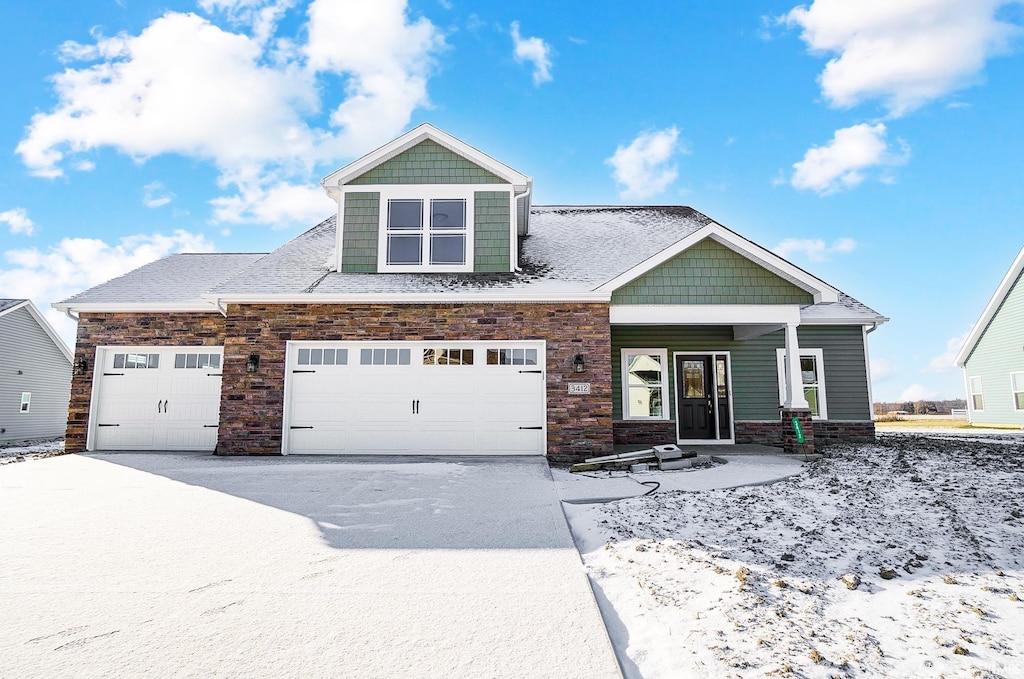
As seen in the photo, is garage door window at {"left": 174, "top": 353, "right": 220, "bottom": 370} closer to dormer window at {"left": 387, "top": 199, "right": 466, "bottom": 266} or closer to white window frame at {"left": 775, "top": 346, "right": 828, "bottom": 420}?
dormer window at {"left": 387, "top": 199, "right": 466, "bottom": 266}

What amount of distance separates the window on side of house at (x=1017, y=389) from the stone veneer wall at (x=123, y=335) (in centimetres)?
2444

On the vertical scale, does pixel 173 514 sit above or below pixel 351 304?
below

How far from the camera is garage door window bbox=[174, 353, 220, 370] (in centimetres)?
1144

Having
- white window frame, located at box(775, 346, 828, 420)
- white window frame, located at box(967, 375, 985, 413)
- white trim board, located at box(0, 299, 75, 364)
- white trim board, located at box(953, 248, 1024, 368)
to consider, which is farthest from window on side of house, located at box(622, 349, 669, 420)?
white trim board, located at box(0, 299, 75, 364)

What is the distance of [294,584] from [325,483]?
3716 millimetres

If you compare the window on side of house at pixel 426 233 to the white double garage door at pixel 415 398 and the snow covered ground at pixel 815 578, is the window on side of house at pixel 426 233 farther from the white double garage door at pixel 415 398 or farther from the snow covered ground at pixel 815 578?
the snow covered ground at pixel 815 578

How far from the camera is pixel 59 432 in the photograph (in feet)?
64.6

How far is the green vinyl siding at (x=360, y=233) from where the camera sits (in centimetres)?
1131

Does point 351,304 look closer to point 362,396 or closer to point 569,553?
point 362,396

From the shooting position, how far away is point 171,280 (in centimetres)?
1301

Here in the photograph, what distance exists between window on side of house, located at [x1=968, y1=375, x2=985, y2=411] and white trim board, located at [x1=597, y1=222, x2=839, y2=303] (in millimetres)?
15891

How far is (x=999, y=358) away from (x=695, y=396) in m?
14.7

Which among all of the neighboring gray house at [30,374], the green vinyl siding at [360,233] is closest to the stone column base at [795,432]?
the green vinyl siding at [360,233]

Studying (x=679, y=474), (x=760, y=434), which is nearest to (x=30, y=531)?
(x=679, y=474)
